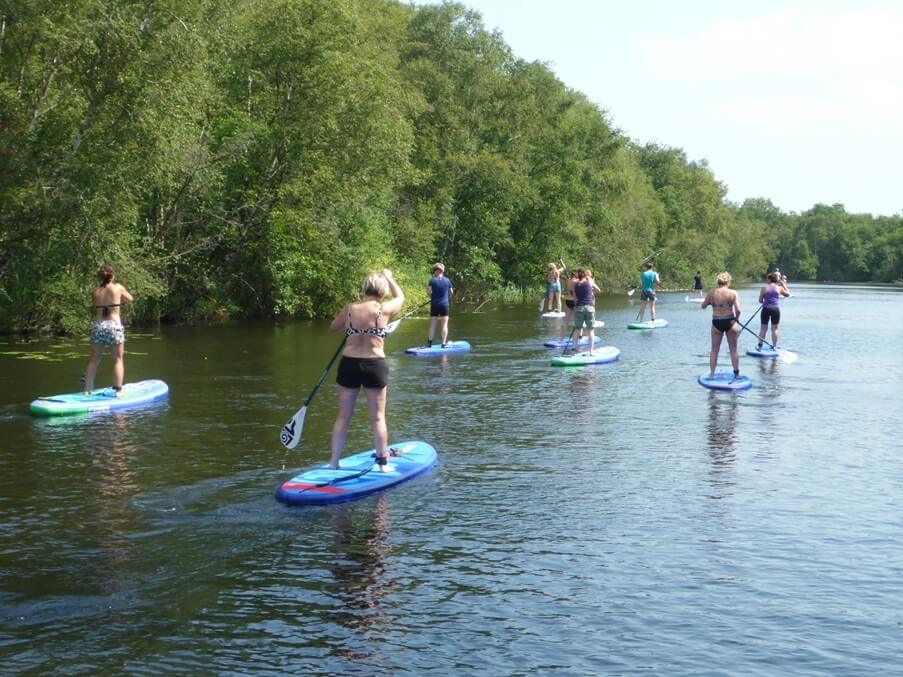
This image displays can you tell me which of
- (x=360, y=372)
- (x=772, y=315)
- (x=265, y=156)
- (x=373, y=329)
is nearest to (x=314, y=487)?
(x=360, y=372)

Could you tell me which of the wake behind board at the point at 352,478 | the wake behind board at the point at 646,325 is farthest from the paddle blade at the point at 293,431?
the wake behind board at the point at 646,325

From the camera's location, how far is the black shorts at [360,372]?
10336 millimetres

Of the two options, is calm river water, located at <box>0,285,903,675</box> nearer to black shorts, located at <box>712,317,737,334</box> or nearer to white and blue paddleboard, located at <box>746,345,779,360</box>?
black shorts, located at <box>712,317,737,334</box>

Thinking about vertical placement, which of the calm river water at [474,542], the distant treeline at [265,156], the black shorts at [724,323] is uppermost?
the distant treeline at [265,156]

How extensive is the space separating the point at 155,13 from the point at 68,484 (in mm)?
18827

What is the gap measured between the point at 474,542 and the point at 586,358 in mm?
14493

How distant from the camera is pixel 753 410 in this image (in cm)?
1633

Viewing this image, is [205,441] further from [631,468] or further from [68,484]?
[631,468]

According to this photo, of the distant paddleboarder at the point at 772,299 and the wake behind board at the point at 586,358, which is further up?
the distant paddleboarder at the point at 772,299

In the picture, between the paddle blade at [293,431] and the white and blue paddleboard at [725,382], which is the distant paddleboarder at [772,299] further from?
the paddle blade at [293,431]

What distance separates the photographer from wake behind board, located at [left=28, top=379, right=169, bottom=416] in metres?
15.0

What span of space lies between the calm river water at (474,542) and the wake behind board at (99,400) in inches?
11.3

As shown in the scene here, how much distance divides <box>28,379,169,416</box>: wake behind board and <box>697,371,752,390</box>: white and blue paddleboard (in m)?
9.71

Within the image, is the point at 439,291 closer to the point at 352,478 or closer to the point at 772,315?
the point at 772,315
